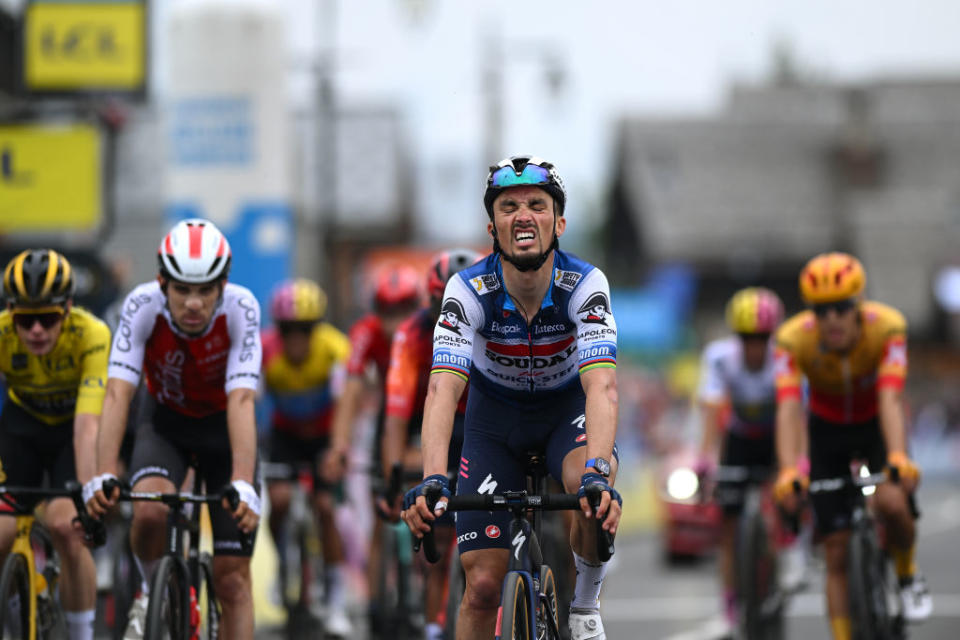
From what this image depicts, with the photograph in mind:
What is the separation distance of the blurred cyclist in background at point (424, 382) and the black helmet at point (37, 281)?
2.18 metres

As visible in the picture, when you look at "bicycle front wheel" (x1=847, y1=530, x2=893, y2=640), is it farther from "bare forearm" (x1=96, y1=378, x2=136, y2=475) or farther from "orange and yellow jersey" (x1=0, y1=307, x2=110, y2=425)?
"orange and yellow jersey" (x1=0, y1=307, x2=110, y2=425)

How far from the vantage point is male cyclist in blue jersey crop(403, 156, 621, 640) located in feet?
20.5

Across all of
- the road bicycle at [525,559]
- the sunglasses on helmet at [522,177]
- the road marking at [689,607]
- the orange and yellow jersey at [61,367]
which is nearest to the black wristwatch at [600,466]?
the road bicycle at [525,559]

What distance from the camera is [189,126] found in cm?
1748

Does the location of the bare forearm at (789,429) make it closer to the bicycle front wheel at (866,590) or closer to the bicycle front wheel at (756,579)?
the bicycle front wheel at (866,590)

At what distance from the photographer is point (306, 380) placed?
38.1 feet

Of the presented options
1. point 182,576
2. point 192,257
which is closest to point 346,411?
point 192,257

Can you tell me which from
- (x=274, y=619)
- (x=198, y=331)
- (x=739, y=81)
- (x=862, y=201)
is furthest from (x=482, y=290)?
(x=739, y=81)

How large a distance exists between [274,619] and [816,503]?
5499mm

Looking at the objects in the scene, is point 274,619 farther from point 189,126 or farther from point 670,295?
point 670,295

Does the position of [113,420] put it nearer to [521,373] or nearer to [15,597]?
[15,597]

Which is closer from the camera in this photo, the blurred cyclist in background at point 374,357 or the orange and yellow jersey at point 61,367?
the orange and yellow jersey at point 61,367

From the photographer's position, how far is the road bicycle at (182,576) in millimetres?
6430

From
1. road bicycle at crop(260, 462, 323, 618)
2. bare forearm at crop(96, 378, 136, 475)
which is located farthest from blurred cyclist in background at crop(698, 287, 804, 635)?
bare forearm at crop(96, 378, 136, 475)
